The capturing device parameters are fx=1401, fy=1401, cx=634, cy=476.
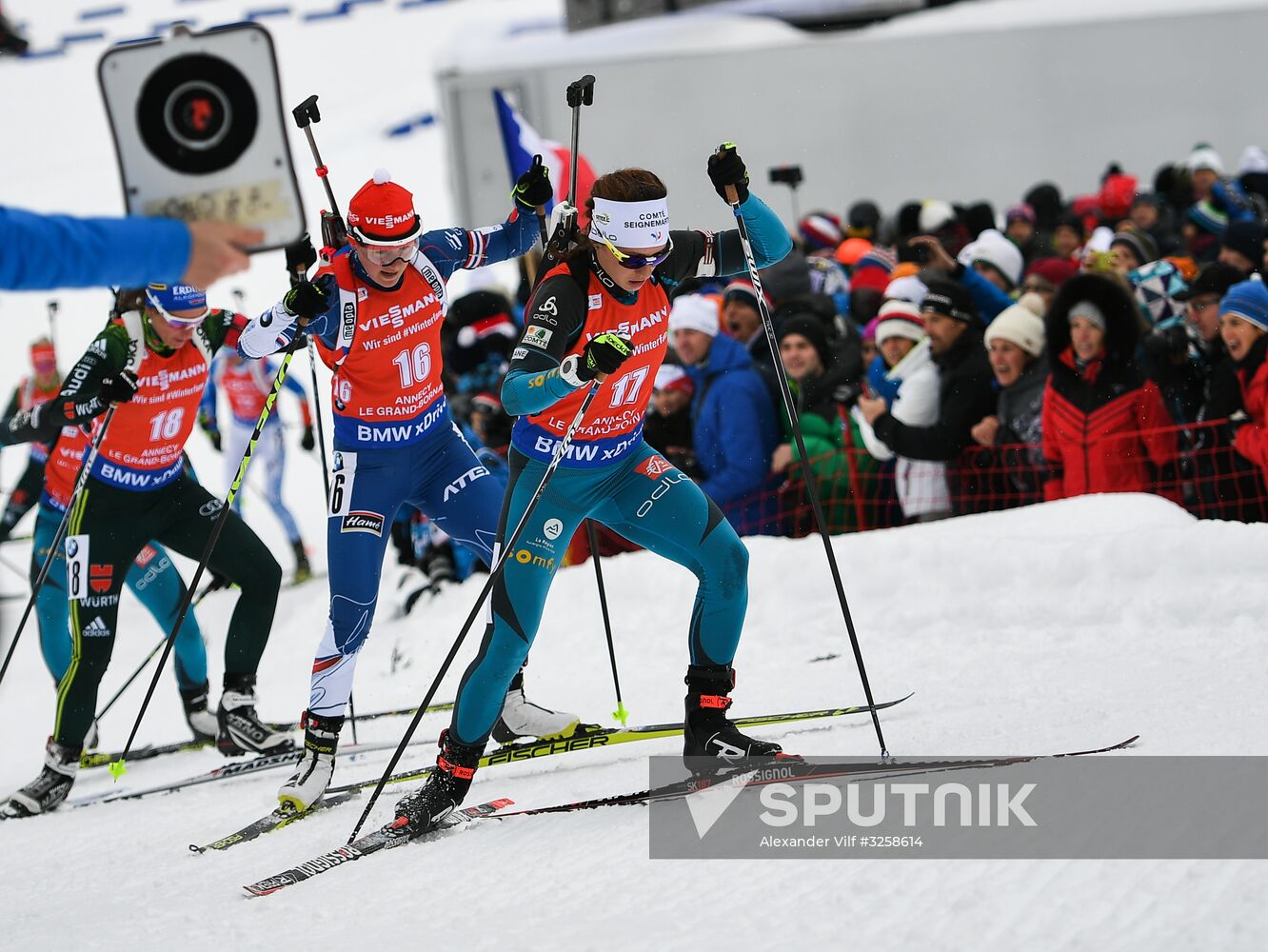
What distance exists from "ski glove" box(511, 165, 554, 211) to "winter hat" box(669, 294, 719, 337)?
222 centimetres

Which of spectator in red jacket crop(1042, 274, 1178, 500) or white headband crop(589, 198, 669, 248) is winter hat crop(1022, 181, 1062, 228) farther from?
white headband crop(589, 198, 669, 248)

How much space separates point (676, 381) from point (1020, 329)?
1.84 meters

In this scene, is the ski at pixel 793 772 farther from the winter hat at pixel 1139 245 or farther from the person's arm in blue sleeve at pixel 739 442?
the winter hat at pixel 1139 245

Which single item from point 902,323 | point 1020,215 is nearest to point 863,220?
point 1020,215

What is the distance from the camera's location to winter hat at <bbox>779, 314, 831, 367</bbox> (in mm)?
7188

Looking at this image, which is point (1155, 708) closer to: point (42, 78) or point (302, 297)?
point (302, 297)

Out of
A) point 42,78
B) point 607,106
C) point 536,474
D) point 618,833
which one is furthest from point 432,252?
point 42,78

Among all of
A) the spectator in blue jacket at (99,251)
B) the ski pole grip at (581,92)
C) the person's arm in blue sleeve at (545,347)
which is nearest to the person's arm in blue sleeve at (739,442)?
the ski pole grip at (581,92)

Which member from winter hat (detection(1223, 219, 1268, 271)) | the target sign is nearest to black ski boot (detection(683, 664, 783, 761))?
the target sign

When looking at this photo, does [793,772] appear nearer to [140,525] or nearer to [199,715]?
[140,525]

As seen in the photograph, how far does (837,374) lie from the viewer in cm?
721

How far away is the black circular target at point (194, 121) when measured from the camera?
9.78ft

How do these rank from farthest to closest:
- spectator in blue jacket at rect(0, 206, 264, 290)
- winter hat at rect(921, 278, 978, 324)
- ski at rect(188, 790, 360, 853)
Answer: winter hat at rect(921, 278, 978, 324), ski at rect(188, 790, 360, 853), spectator in blue jacket at rect(0, 206, 264, 290)

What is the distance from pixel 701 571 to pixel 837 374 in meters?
3.16
